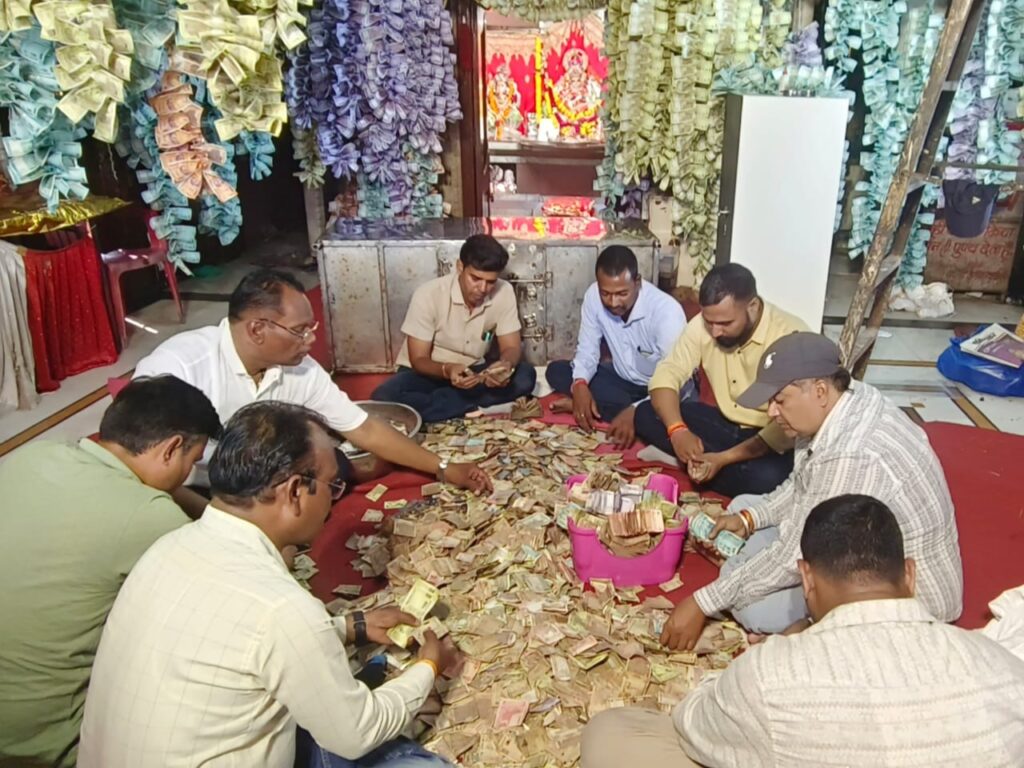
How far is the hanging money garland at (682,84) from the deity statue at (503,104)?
4.66m

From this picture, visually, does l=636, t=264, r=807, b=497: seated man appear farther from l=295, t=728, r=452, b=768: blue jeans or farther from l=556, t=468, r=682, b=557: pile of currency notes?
l=295, t=728, r=452, b=768: blue jeans

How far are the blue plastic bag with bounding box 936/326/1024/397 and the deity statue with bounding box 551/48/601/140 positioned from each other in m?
6.71

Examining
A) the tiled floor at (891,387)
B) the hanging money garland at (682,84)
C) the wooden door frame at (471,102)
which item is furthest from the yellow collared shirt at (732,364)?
the wooden door frame at (471,102)

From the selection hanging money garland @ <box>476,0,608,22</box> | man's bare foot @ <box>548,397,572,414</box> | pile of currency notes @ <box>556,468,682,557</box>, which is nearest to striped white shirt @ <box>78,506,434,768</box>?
pile of currency notes @ <box>556,468,682,557</box>

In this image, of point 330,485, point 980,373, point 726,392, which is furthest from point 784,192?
point 330,485

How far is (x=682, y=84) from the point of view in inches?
242

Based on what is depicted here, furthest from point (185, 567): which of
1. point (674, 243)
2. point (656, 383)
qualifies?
point (674, 243)

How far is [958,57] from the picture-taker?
422 centimetres

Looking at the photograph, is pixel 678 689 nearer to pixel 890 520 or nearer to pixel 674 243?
Answer: pixel 890 520

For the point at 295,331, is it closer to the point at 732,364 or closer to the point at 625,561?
the point at 625,561

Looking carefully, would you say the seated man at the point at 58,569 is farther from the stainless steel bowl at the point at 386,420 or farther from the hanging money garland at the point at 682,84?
the hanging money garland at the point at 682,84

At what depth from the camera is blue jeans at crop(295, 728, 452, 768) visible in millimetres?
2047

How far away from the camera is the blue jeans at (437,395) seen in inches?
188

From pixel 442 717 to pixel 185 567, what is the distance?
4.17ft
